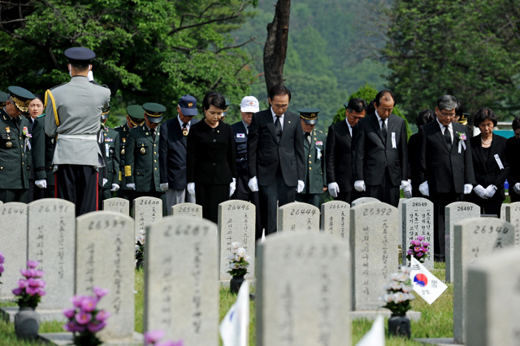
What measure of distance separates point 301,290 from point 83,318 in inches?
60.2

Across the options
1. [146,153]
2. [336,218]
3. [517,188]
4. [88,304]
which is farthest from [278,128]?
[88,304]

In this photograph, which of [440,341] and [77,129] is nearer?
[440,341]

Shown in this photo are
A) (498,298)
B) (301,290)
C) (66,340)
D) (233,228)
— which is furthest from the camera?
(233,228)

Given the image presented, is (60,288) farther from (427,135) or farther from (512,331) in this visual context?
(427,135)

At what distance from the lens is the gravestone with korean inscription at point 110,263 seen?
5.43m

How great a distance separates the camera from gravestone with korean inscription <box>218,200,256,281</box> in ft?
30.1

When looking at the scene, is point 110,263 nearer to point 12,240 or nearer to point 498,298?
point 12,240

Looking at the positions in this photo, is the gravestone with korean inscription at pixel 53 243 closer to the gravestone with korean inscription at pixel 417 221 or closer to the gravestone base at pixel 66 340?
the gravestone base at pixel 66 340

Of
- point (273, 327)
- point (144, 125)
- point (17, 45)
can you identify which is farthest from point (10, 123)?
point (17, 45)

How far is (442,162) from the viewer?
37.4 feet

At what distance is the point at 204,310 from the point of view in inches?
191

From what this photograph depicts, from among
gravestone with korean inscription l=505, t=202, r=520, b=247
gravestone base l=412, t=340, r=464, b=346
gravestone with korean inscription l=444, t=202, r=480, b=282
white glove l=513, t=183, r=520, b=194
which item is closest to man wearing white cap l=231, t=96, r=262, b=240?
gravestone with korean inscription l=444, t=202, r=480, b=282

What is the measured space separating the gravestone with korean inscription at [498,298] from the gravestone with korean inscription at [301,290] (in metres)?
0.83

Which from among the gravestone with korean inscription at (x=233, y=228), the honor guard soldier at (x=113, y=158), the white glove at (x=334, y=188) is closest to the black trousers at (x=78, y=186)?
the gravestone with korean inscription at (x=233, y=228)
